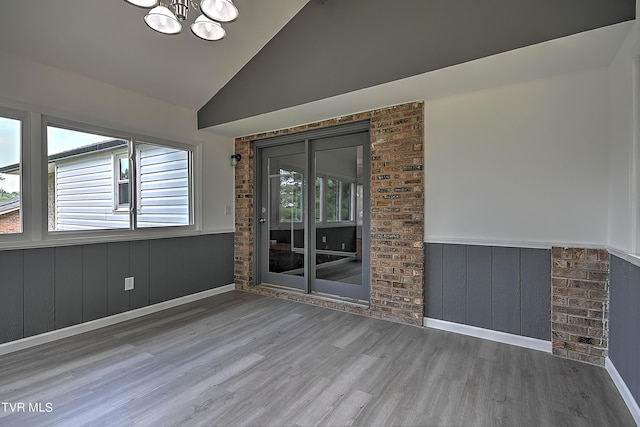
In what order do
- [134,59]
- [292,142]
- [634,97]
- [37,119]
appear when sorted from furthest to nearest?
[292,142] → [134,59] → [37,119] → [634,97]

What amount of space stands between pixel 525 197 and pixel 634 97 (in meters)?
1.01

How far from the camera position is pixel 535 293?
2.72 m

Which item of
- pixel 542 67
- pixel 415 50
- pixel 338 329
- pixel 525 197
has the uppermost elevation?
pixel 415 50

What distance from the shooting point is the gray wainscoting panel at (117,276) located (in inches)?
130

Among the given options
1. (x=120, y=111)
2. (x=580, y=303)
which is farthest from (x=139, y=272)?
(x=580, y=303)

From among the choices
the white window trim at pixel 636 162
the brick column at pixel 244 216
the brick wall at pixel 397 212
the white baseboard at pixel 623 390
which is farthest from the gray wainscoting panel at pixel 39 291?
the white window trim at pixel 636 162

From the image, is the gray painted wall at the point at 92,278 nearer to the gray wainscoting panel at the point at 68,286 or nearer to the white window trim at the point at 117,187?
the gray wainscoting panel at the point at 68,286

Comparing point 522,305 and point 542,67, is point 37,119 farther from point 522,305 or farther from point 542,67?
point 522,305

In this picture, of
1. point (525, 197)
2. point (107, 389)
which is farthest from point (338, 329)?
point (525, 197)

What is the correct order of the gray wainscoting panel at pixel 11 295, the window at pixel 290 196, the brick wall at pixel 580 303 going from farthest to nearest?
the window at pixel 290 196
the gray wainscoting panel at pixel 11 295
the brick wall at pixel 580 303

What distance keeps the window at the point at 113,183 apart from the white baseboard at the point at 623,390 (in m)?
4.39

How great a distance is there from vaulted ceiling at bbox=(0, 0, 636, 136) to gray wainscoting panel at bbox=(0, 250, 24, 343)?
175 cm

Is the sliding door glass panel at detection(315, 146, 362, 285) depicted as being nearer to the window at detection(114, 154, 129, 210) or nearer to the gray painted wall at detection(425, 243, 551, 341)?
the gray painted wall at detection(425, 243, 551, 341)

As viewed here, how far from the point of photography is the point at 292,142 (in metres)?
4.31
